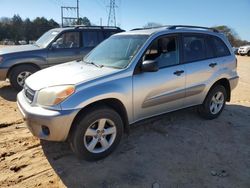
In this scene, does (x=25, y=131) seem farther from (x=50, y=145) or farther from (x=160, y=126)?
(x=160, y=126)

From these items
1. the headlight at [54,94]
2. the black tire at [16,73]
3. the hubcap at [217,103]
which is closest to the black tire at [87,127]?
the headlight at [54,94]

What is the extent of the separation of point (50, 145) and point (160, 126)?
6.75 feet

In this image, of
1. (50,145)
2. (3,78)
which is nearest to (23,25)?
(3,78)

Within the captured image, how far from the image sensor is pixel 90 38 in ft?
28.5

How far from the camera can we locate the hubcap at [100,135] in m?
3.71

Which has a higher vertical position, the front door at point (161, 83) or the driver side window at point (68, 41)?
the driver side window at point (68, 41)

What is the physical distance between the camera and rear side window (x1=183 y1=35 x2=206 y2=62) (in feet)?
16.0

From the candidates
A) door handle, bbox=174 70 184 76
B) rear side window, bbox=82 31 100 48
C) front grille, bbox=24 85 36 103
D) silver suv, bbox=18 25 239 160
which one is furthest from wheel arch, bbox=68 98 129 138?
rear side window, bbox=82 31 100 48

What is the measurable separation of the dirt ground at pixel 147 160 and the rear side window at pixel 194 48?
4.28 ft

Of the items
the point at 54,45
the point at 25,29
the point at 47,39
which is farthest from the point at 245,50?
the point at 25,29

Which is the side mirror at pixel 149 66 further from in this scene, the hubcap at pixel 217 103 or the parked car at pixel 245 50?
the parked car at pixel 245 50

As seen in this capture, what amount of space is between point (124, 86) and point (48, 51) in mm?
4751

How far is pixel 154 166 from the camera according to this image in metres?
3.76

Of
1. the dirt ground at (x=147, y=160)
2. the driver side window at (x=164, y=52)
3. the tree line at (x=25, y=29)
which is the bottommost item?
the dirt ground at (x=147, y=160)
